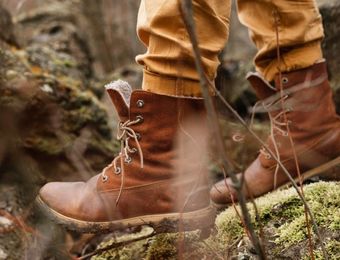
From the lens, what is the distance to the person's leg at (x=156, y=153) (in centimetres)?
153

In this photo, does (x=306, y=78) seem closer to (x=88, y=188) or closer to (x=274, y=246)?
(x=274, y=246)

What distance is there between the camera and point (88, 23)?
19.3 feet

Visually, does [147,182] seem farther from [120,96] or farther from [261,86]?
[261,86]

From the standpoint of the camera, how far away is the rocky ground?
1.58 meters

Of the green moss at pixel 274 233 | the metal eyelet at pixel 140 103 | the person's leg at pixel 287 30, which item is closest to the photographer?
the green moss at pixel 274 233

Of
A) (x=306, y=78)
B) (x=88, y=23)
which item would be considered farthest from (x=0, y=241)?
(x=88, y=23)

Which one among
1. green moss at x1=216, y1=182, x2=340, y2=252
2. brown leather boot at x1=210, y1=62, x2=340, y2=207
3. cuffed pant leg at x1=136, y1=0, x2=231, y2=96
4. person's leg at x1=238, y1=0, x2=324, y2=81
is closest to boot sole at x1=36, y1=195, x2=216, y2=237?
green moss at x1=216, y1=182, x2=340, y2=252

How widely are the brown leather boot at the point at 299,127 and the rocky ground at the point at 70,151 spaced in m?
0.11

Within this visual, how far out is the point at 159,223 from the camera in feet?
5.32

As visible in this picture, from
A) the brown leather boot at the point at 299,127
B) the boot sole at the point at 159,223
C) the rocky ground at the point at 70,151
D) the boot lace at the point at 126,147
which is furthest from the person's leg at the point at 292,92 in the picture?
the boot lace at the point at 126,147

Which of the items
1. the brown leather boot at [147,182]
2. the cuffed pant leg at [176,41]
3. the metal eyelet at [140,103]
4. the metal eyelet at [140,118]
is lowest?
the brown leather boot at [147,182]

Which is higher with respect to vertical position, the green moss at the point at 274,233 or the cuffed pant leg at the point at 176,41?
the cuffed pant leg at the point at 176,41

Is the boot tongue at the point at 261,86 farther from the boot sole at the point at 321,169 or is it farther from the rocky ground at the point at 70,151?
the boot sole at the point at 321,169

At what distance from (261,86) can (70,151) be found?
1.01 m
